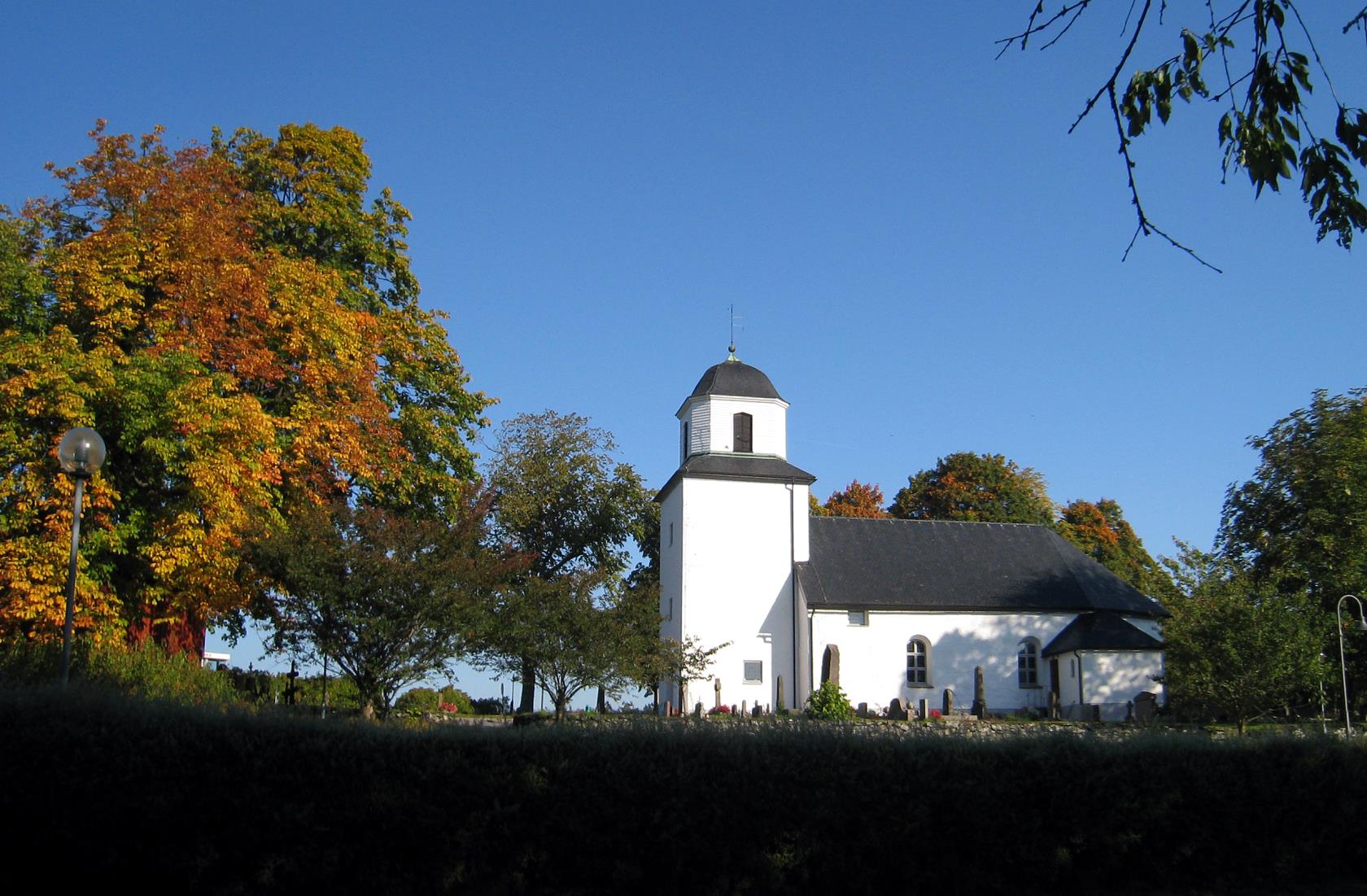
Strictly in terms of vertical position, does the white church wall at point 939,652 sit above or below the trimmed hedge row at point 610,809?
above

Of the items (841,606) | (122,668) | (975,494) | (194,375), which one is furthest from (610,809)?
(975,494)

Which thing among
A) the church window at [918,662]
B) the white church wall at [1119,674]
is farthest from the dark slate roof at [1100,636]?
the church window at [918,662]

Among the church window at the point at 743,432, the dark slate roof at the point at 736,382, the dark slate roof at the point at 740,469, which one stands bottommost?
the dark slate roof at the point at 740,469

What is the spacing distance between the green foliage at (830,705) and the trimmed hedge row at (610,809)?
21107 millimetres

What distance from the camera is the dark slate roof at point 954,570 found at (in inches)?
1599

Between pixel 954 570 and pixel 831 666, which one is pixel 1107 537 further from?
pixel 831 666

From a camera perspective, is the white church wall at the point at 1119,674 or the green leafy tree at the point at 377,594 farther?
the white church wall at the point at 1119,674

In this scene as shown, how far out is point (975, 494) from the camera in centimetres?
6081

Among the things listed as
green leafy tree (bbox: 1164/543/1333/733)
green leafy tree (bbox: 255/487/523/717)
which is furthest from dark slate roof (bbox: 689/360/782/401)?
green leafy tree (bbox: 255/487/523/717)

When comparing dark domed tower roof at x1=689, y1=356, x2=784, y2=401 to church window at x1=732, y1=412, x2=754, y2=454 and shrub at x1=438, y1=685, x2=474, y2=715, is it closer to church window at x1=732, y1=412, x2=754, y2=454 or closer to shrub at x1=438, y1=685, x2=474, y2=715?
church window at x1=732, y1=412, x2=754, y2=454

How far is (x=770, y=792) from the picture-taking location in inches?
426

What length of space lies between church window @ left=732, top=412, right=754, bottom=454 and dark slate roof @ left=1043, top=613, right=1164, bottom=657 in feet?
42.2

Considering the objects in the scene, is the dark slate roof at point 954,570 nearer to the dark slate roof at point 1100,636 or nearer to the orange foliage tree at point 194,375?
the dark slate roof at point 1100,636

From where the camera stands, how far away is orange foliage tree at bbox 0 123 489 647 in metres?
21.0
